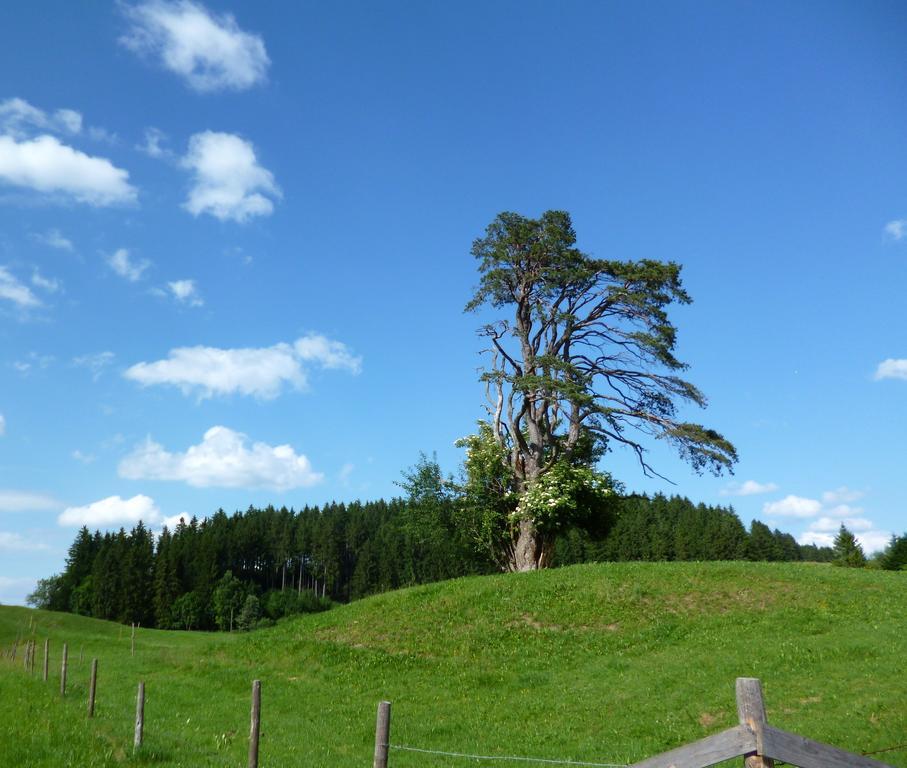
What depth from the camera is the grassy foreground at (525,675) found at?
17.2 metres

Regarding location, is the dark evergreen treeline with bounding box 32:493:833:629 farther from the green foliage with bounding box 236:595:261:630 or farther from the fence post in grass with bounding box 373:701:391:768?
the fence post in grass with bounding box 373:701:391:768

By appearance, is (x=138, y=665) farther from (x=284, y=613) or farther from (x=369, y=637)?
(x=284, y=613)

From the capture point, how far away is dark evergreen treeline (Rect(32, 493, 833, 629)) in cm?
10444

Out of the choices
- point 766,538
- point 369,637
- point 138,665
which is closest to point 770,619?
point 369,637

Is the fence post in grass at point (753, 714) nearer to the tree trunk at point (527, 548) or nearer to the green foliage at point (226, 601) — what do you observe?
the tree trunk at point (527, 548)

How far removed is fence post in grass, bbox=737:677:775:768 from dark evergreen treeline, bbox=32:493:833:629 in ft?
272

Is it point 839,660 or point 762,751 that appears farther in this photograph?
point 839,660

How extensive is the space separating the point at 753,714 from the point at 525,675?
20.5m

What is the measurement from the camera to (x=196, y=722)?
2147 centimetres

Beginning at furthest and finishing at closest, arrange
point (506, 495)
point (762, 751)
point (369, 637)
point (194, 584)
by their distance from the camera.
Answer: point (194, 584) → point (506, 495) → point (369, 637) → point (762, 751)

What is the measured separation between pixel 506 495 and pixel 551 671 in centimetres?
1750

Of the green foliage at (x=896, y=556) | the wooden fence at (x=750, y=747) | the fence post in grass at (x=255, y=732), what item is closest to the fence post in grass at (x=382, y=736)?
the wooden fence at (x=750, y=747)

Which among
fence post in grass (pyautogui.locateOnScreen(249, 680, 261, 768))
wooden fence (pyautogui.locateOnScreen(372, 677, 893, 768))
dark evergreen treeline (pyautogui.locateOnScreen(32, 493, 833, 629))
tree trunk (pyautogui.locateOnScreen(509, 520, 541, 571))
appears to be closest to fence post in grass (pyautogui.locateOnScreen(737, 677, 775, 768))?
wooden fence (pyautogui.locateOnScreen(372, 677, 893, 768))

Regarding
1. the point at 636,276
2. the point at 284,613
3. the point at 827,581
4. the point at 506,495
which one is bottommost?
the point at 284,613
